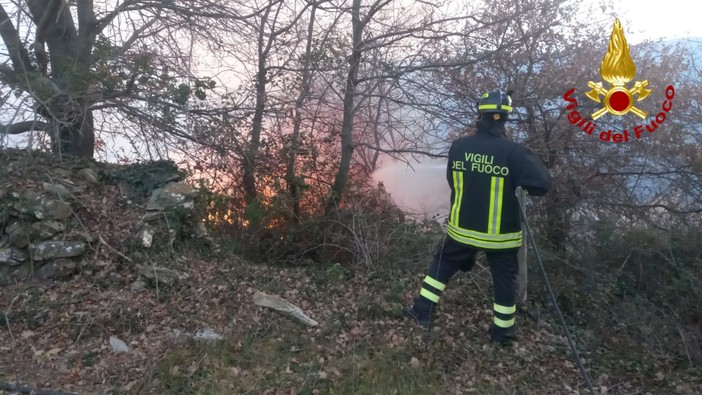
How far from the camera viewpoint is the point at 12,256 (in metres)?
5.76

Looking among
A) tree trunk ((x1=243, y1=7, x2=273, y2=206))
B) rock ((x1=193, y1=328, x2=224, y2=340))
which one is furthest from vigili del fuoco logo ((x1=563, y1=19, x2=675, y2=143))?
rock ((x1=193, y1=328, x2=224, y2=340))

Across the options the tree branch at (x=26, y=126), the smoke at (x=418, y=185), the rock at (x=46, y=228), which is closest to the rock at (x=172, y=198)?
the rock at (x=46, y=228)

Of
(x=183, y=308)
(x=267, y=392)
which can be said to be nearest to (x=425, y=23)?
(x=183, y=308)

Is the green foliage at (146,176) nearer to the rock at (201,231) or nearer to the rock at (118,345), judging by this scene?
the rock at (201,231)

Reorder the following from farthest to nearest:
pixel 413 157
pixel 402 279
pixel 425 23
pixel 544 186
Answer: pixel 413 157
pixel 425 23
pixel 402 279
pixel 544 186

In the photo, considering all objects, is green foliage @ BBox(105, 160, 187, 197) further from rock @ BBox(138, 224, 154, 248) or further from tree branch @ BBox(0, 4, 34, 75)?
tree branch @ BBox(0, 4, 34, 75)

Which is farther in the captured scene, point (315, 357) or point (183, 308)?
point (183, 308)

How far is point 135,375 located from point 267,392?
40.5 inches

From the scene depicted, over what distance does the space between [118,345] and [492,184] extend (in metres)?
3.40

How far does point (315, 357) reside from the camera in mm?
4551

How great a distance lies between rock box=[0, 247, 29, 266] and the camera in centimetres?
573

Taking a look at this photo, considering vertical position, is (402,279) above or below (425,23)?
below

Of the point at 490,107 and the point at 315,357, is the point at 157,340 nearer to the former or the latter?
the point at 315,357

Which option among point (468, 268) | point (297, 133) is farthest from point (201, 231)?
point (468, 268)
